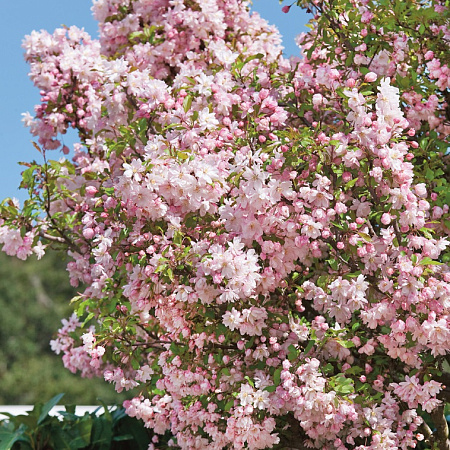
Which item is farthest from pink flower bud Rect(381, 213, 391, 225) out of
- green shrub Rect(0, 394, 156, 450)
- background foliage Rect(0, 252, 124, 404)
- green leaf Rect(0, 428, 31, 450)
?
background foliage Rect(0, 252, 124, 404)

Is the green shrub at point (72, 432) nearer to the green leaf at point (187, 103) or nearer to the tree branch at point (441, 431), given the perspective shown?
the tree branch at point (441, 431)

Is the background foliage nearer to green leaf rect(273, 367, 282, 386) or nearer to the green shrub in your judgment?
the green shrub

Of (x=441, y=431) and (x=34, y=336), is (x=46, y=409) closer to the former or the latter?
(x=441, y=431)

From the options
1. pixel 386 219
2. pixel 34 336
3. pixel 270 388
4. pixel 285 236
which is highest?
pixel 34 336

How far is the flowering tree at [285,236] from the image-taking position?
3074 mm

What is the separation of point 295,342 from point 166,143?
1.16m

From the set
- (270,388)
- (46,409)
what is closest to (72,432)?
(46,409)

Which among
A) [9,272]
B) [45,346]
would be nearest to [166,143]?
[45,346]

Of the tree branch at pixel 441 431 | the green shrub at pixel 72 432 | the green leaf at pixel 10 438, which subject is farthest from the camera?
the green shrub at pixel 72 432

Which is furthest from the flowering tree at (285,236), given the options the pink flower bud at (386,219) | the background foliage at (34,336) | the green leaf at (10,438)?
the background foliage at (34,336)

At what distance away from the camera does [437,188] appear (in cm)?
348

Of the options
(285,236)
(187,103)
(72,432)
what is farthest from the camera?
(72,432)

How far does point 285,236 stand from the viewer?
10.4 feet

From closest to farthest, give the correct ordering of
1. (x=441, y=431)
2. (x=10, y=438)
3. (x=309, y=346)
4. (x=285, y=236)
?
(x=285, y=236)
(x=309, y=346)
(x=441, y=431)
(x=10, y=438)
